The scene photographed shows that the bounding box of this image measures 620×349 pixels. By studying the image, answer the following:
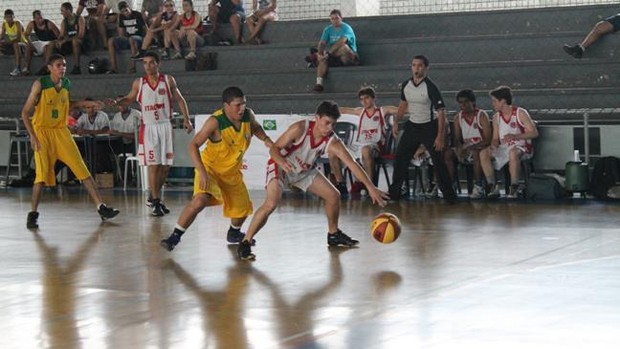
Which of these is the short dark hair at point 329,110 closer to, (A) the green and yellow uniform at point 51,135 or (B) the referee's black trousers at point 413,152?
(A) the green and yellow uniform at point 51,135

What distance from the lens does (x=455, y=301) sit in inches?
351

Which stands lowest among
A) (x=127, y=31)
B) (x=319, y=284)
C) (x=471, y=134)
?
(x=319, y=284)

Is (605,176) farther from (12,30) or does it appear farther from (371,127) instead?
(12,30)

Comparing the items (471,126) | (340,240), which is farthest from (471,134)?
(340,240)

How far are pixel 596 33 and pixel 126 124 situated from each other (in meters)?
8.18

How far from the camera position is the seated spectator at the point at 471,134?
689 inches

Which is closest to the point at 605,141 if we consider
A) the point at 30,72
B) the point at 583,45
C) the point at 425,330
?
the point at 583,45

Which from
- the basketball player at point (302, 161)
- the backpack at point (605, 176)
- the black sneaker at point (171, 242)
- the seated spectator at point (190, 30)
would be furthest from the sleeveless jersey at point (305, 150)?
the seated spectator at point (190, 30)

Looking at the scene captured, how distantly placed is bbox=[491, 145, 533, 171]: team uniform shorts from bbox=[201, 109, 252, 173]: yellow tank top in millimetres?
6250

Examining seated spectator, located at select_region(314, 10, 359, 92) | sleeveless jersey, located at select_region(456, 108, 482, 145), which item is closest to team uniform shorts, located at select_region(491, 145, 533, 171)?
sleeveless jersey, located at select_region(456, 108, 482, 145)

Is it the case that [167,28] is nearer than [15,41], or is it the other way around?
[167,28]

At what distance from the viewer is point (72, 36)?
25.5 m

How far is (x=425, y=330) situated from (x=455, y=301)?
1.13 m

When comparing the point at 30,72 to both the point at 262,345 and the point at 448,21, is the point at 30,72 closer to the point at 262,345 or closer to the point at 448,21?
the point at 448,21
